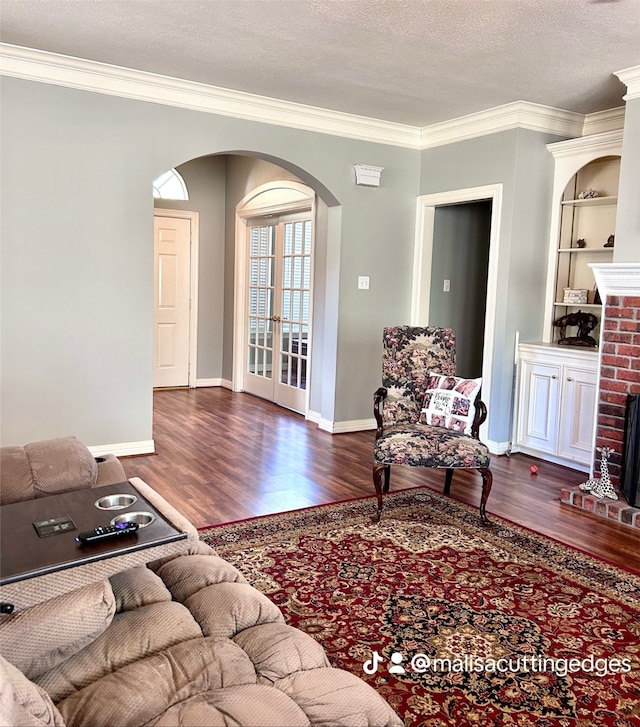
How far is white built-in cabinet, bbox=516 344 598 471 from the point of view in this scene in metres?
4.36

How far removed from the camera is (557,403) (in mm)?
4586

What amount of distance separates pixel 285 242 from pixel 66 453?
4698mm

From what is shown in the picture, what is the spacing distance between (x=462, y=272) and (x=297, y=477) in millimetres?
2852

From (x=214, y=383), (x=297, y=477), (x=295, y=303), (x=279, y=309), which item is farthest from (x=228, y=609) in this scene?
(x=214, y=383)

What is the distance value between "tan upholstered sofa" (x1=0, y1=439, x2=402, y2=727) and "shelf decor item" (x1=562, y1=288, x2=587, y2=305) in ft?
12.8

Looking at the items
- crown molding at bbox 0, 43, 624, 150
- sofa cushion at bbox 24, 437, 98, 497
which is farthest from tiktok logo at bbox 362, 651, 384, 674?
crown molding at bbox 0, 43, 624, 150

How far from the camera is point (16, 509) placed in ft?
5.43

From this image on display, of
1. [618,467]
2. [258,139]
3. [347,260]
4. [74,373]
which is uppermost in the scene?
[258,139]

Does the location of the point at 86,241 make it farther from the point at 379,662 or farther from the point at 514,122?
the point at 379,662

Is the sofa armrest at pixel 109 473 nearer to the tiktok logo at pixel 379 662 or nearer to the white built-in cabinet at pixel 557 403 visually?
the tiktok logo at pixel 379 662

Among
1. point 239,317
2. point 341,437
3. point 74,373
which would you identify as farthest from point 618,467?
point 239,317

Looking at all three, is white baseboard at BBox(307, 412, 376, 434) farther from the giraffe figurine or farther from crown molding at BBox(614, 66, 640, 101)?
crown molding at BBox(614, 66, 640, 101)

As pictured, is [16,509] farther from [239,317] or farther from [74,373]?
[239,317]

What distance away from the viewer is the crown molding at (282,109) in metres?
3.96
